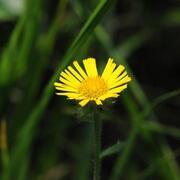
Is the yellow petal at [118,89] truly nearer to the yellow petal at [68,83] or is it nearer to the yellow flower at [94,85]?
the yellow flower at [94,85]

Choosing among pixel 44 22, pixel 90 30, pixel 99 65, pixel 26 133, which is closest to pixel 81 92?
pixel 90 30

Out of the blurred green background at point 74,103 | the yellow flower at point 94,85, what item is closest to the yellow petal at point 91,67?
the yellow flower at point 94,85

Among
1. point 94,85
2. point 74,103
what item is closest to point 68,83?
point 94,85

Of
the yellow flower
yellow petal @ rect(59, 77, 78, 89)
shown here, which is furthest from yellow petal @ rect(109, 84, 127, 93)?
yellow petal @ rect(59, 77, 78, 89)

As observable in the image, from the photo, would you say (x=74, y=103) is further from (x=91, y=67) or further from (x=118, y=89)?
(x=118, y=89)

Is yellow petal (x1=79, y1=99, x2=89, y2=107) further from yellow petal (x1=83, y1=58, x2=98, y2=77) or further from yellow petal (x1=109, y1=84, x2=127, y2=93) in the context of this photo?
yellow petal (x1=83, y1=58, x2=98, y2=77)
